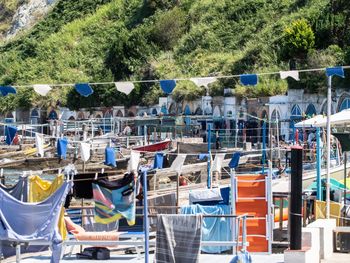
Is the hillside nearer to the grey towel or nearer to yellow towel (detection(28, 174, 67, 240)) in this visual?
yellow towel (detection(28, 174, 67, 240))

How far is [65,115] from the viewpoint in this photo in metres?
51.6

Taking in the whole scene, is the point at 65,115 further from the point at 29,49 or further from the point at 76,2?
the point at 76,2

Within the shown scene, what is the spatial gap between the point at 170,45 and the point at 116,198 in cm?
3824

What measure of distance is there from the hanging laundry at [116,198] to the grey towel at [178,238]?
2183mm

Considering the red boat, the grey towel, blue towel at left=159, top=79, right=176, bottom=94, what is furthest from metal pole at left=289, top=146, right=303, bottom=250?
the red boat

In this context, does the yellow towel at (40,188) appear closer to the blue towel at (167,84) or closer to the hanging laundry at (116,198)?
the hanging laundry at (116,198)

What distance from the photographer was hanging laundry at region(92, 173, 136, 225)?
14.3m

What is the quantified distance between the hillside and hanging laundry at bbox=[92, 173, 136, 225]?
20280 millimetres

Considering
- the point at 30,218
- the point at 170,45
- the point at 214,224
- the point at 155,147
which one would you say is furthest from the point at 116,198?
the point at 170,45

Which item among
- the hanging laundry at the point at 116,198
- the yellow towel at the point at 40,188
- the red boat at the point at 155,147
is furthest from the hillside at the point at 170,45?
the yellow towel at the point at 40,188

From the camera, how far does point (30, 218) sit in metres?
13.6

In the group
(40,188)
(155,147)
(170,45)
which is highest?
(170,45)

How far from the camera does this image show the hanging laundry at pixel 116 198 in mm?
14289

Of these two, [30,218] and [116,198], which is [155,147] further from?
[30,218]
